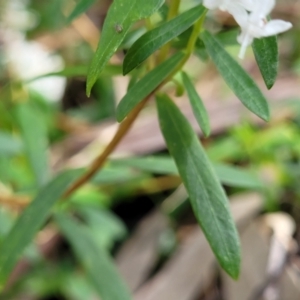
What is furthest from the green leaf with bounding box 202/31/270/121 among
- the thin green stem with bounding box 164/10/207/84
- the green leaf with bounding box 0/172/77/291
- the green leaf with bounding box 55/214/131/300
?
the green leaf with bounding box 55/214/131/300

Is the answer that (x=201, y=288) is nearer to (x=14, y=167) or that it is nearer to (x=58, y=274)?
(x=58, y=274)

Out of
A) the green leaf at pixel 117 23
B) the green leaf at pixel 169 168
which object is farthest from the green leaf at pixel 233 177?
the green leaf at pixel 117 23

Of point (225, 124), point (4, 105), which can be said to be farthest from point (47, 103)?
point (225, 124)

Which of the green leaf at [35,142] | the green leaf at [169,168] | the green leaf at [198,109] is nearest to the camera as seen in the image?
the green leaf at [198,109]

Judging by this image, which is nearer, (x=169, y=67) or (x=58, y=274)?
(x=169, y=67)

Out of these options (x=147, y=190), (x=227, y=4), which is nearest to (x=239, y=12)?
(x=227, y=4)

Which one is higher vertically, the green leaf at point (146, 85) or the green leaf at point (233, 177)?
the green leaf at point (146, 85)

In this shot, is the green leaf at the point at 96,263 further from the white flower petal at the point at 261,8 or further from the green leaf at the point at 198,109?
the white flower petal at the point at 261,8
